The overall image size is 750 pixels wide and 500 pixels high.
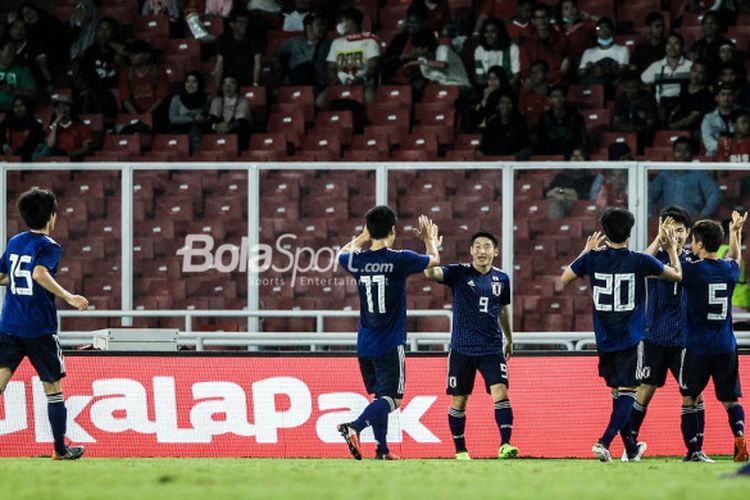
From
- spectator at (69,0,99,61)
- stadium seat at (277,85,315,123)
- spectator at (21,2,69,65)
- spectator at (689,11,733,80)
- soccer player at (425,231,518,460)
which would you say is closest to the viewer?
soccer player at (425,231,518,460)

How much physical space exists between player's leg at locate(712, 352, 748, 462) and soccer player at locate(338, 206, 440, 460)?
2.38 m

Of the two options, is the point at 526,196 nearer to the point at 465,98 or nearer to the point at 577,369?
the point at 577,369

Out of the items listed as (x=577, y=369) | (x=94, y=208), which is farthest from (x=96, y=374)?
(x=577, y=369)

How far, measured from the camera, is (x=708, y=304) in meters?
13.0

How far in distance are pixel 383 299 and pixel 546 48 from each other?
30.5 feet

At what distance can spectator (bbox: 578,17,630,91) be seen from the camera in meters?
20.9

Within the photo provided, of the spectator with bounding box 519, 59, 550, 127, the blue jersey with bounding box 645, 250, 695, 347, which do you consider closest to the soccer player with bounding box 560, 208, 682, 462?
the blue jersey with bounding box 645, 250, 695, 347

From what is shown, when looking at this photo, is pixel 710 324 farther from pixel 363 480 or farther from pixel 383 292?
pixel 363 480

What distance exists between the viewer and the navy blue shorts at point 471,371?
13.0 meters

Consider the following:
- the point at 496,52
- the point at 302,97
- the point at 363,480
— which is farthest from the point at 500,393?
the point at 496,52

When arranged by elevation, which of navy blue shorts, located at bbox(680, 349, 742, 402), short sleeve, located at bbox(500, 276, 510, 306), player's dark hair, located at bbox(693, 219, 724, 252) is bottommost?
navy blue shorts, located at bbox(680, 349, 742, 402)

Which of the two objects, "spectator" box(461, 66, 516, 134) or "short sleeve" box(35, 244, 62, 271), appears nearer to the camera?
"short sleeve" box(35, 244, 62, 271)

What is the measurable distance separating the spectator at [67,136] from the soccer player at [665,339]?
8838mm

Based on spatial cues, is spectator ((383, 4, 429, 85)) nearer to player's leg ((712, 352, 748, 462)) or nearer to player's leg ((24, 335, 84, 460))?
player's leg ((712, 352, 748, 462))
